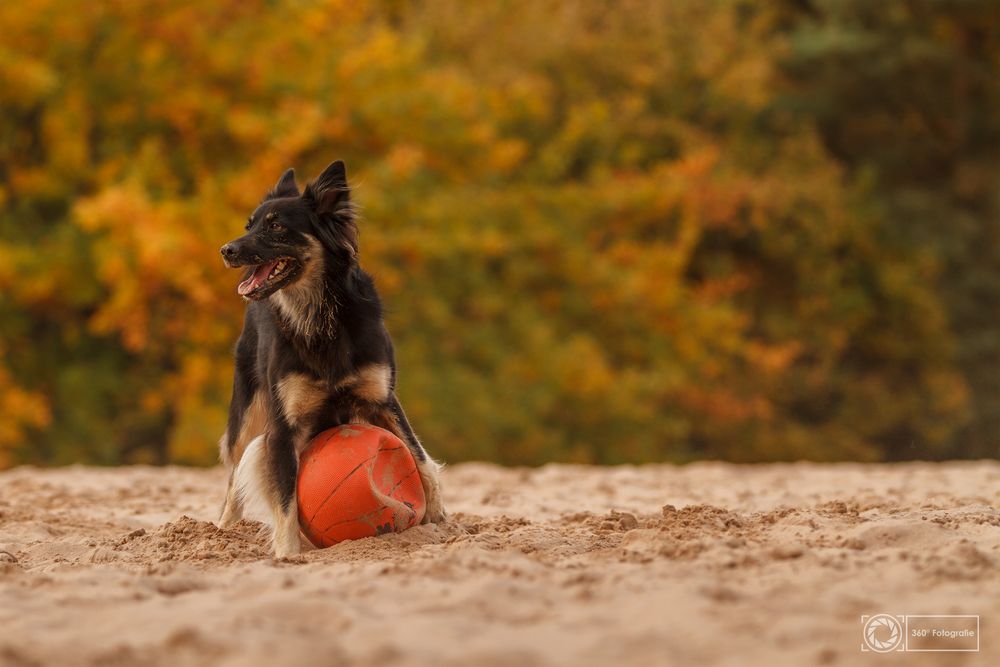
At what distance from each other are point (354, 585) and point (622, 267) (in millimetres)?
19253

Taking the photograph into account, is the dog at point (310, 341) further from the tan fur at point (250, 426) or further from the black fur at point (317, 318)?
the tan fur at point (250, 426)

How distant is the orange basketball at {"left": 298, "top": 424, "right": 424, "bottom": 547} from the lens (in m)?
6.62

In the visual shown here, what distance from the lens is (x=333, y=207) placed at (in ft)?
23.1

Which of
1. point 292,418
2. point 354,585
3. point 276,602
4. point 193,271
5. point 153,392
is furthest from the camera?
point 153,392

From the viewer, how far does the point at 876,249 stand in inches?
1123

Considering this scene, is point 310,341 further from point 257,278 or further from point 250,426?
point 250,426

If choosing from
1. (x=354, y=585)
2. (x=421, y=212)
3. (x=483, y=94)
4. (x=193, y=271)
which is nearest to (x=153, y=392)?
(x=193, y=271)

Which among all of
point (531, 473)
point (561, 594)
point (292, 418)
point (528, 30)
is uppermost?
point (528, 30)

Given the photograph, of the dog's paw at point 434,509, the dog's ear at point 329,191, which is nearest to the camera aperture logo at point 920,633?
the dog's paw at point 434,509

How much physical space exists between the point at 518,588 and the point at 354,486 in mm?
1814

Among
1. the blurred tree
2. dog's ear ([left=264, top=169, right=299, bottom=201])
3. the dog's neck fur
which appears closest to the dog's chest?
the dog's neck fur

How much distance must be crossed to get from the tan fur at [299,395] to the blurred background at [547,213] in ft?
35.0

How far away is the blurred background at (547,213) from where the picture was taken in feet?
63.4

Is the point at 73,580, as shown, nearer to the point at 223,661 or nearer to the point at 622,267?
the point at 223,661
